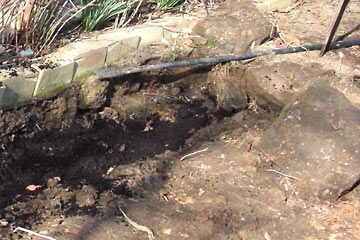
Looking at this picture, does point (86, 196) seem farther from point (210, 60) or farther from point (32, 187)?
point (210, 60)

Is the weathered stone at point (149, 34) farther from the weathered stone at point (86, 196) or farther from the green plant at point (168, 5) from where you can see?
the weathered stone at point (86, 196)

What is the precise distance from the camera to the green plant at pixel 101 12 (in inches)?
157

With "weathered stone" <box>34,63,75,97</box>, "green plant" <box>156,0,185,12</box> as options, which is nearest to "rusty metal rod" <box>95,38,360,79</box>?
"weathered stone" <box>34,63,75,97</box>

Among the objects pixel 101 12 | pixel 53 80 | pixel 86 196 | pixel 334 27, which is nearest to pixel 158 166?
pixel 86 196

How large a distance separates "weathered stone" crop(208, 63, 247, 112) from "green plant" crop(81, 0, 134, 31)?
2.53ft

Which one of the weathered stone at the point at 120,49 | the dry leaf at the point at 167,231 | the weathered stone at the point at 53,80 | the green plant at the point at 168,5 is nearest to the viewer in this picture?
the dry leaf at the point at 167,231

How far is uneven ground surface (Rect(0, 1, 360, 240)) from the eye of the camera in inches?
121

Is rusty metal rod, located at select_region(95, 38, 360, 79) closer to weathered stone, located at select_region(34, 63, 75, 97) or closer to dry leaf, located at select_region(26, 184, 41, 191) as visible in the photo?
weathered stone, located at select_region(34, 63, 75, 97)

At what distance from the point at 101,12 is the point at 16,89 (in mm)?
896

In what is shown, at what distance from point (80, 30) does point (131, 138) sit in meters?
0.86

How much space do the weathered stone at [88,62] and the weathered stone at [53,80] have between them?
5 centimetres

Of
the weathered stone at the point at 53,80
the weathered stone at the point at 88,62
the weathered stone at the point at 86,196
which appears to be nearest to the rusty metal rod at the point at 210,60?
the weathered stone at the point at 88,62

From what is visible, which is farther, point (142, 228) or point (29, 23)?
point (29, 23)

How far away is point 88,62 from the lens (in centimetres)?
377
